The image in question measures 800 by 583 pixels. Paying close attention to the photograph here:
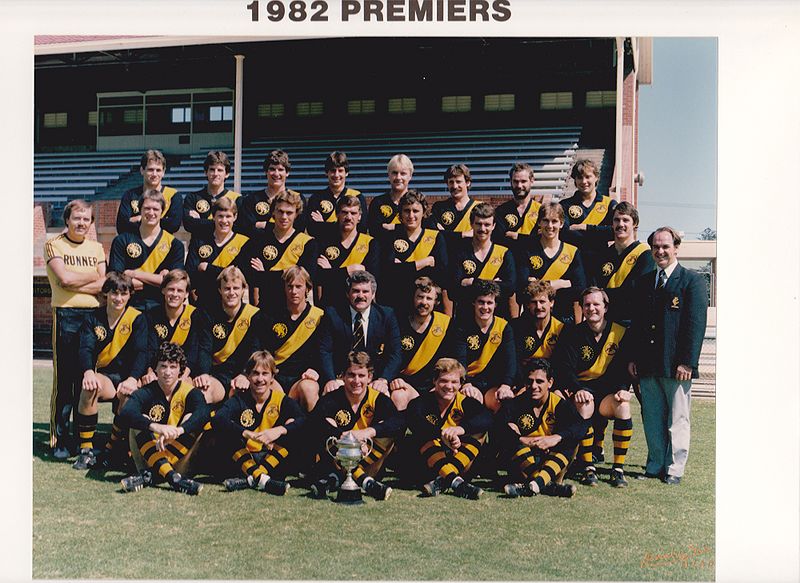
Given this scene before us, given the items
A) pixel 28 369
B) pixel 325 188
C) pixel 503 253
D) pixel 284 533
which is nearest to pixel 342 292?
pixel 325 188

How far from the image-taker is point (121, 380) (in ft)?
15.8

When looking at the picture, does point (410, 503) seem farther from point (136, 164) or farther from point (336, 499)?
point (136, 164)

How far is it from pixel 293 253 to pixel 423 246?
718 millimetres

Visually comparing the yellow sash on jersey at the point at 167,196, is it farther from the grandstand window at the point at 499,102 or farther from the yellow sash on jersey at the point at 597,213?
the yellow sash on jersey at the point at 597,213

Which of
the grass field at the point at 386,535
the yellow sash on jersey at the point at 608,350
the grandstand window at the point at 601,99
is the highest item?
the grandstand window at the point at 601,99

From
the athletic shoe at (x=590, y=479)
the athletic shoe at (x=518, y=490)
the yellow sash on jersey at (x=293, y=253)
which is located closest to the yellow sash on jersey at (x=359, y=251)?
the yellow sash on jersey at (x=293, y=253)

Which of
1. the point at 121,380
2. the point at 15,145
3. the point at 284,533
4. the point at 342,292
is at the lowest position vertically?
the point at 284,533

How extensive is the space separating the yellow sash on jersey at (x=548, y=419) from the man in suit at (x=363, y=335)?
799 mm

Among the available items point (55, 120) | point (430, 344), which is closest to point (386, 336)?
point (430, 344)

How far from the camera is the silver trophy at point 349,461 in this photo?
14.4ft

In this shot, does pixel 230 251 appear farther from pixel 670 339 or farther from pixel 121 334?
pixel 670 339

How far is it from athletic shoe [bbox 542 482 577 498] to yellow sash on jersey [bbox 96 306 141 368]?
242 cm

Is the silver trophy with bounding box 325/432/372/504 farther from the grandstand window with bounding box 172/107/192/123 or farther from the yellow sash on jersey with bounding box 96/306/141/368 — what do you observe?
the grandstand window with bounding box 172/107/192/123

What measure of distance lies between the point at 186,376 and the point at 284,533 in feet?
3.35
